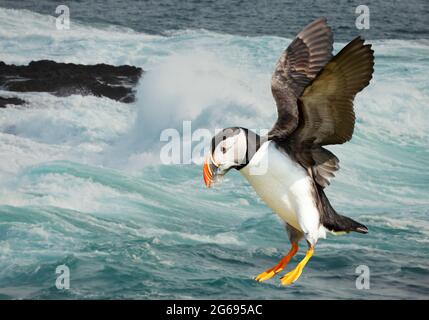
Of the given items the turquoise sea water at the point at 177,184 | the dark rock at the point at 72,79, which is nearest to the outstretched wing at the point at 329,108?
the turquoise sea water at the point at 177,184

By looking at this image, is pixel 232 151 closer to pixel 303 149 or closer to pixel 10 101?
pixel 303 149

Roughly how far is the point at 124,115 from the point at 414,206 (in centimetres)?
1191

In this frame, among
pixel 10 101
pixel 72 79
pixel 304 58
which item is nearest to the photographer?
pixel 304 58

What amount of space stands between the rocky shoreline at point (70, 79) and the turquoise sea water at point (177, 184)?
0.52m

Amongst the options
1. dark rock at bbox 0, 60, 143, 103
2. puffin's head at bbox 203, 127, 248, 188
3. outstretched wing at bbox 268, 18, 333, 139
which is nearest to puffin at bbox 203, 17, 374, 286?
puffin's head at bbox 203, 127, 248, 188

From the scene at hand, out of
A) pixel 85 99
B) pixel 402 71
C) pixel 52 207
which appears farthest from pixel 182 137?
pixel 402 71

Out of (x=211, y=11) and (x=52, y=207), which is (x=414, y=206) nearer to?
(x=52, y=207)

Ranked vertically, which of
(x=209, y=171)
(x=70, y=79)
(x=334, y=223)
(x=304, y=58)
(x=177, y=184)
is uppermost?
(x=70, y=79)

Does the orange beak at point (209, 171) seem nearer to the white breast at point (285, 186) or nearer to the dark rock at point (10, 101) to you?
the white breast at point (285, 186)

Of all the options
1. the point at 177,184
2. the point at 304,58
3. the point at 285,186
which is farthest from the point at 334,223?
the point at 177,184

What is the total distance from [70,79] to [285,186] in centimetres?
2661

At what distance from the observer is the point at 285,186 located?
382 inches

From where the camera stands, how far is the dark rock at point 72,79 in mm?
34616

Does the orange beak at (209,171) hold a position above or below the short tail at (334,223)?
above
